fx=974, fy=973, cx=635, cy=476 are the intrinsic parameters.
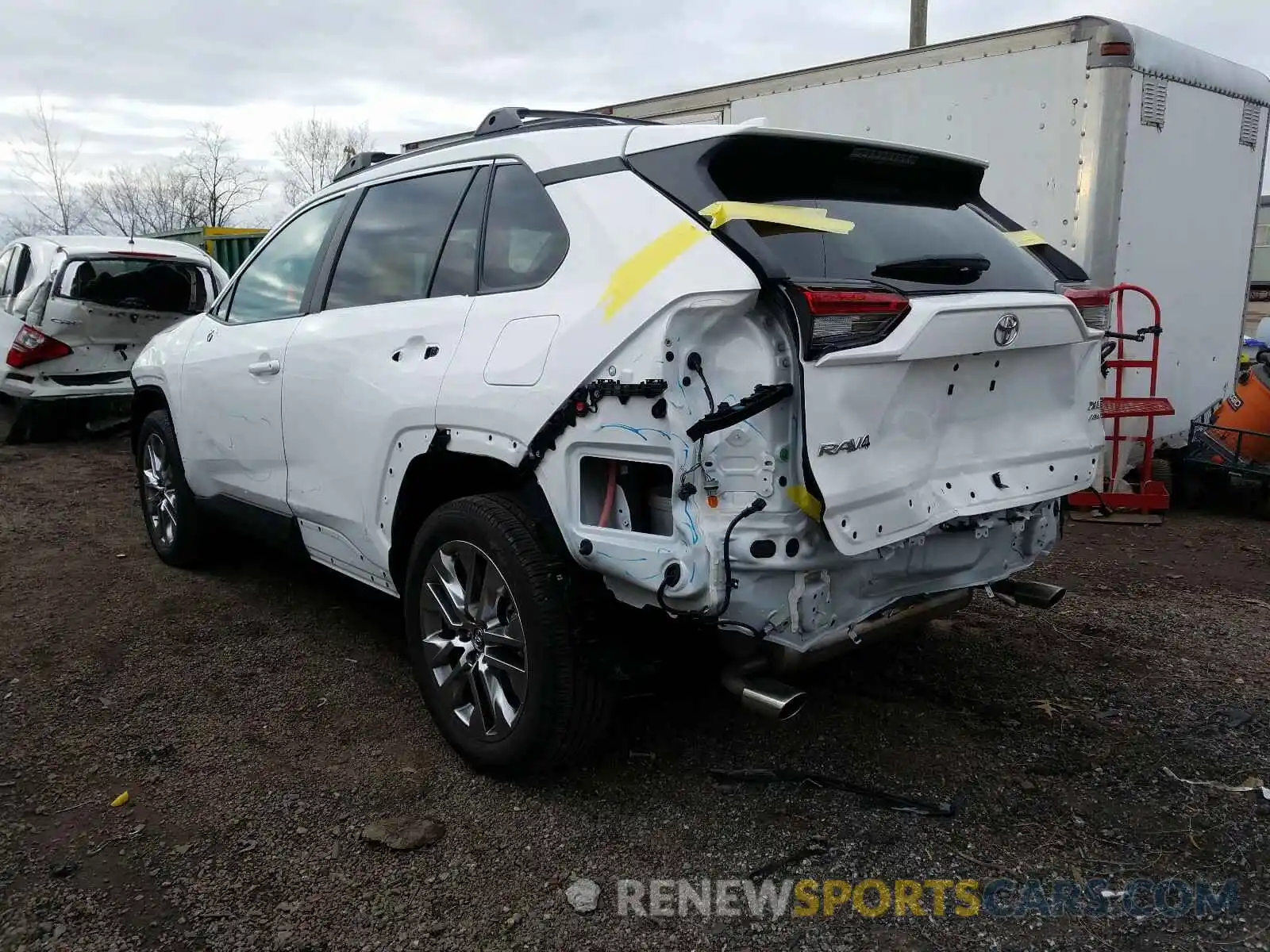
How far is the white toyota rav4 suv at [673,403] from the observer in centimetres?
241

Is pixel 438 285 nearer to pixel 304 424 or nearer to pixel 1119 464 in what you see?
pixel 304 424

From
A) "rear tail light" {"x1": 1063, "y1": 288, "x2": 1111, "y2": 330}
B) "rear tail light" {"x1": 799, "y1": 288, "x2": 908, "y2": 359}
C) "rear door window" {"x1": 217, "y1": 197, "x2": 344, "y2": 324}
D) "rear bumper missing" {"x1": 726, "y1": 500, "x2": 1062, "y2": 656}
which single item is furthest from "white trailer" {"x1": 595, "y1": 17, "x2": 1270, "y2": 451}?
"rear tail light" {"x1": 799, "y1": 288, "x2": 908, "y2": 359}

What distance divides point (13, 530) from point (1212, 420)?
8.49 metres

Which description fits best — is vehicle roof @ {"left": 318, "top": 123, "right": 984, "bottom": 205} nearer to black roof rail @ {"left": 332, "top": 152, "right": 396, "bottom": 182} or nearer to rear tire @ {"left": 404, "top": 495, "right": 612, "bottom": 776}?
black roof rail @ {"left": 332, "top": 152, "right": 396, "bottom": 182}

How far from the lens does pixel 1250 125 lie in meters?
7.34

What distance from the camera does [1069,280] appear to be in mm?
3369

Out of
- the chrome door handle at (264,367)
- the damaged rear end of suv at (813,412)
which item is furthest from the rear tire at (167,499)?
the damaged rear end of suv at (813,412)

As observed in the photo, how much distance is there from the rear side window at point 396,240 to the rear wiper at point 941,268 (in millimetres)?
1483

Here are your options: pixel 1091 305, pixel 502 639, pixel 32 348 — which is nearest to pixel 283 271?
pixel 502 639

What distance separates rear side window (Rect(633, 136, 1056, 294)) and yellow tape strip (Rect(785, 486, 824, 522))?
527 mm

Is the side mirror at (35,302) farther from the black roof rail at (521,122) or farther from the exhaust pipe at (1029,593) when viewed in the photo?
the exhaust pipe at (1029,593)

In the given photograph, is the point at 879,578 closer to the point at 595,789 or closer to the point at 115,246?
the point at 595,789

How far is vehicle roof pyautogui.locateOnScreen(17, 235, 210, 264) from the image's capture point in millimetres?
9172

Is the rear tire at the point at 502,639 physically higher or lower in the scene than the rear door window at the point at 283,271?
lower
